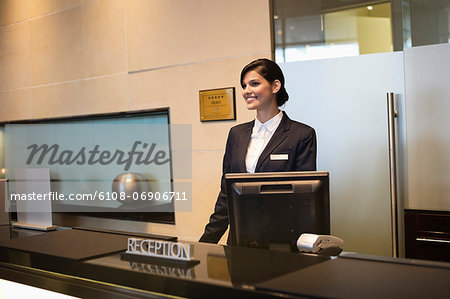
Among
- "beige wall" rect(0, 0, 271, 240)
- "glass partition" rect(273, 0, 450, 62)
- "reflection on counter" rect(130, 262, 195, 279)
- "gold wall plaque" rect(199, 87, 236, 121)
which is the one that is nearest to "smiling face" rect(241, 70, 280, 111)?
"glass partition" rect(273, 0, 450, 62)

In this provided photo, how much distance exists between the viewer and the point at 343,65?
2.96 meters

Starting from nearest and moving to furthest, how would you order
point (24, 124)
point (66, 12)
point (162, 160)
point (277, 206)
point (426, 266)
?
point (426, 266), point (277, 206), point (162, 160), point (66, 12), point (24, 124)

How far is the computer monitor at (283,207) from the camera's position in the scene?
1629mm

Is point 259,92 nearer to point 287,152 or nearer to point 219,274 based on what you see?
point 287,152

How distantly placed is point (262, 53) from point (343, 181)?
1017 mm

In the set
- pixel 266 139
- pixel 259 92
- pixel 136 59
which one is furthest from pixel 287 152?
pixel 136 59

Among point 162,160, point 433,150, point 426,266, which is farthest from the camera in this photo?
point 162,160

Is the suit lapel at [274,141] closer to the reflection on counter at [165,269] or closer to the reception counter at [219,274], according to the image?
the reception counter at [219,274]

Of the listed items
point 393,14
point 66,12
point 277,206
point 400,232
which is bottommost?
point 400,232

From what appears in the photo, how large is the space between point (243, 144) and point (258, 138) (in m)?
0.08

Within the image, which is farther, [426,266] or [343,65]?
[343,65]

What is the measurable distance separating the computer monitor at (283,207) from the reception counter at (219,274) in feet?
0.45

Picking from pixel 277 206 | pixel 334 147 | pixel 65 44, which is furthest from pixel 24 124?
pixel 277 206

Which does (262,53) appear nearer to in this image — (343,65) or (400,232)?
(343,65)
